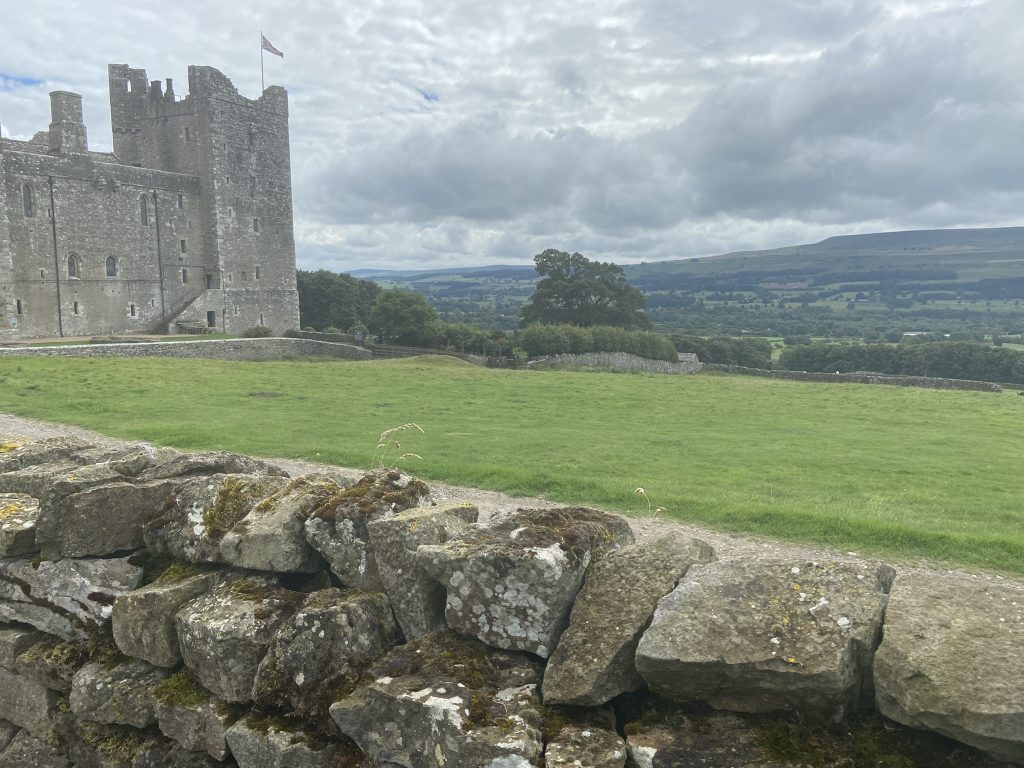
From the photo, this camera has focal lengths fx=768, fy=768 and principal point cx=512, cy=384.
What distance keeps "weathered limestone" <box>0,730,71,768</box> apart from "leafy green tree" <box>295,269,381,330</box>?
260 feet

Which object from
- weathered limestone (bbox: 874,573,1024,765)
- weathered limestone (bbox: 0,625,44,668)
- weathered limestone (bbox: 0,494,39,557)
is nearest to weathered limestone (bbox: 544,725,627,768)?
weathered limestone (bbox: 874,573,1024,765)

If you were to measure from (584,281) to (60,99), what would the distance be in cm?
5879

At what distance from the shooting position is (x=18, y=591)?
6.63 meters

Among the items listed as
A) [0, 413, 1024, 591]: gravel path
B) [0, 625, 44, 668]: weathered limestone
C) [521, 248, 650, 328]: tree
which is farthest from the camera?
[521, 248, 650, 328]: tree

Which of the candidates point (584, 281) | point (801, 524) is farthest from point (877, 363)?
point (801, 524)

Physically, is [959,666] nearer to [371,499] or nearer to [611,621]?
[611,621]

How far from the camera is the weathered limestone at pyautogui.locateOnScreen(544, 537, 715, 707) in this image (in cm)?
432

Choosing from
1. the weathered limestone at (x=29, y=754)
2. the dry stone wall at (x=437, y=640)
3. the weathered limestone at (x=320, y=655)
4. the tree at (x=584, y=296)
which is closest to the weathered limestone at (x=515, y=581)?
the dry stone wall at (x=437, y=640)

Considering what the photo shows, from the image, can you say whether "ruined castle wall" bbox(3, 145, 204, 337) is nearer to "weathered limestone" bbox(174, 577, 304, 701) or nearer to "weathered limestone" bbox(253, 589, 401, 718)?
"weathered limestone" bbox(174, 577, 304, 701)

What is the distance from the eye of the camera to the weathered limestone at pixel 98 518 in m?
6.43

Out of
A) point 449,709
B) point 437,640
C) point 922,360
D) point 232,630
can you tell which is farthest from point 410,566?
point 922,360

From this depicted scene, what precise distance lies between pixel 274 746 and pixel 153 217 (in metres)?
66.8

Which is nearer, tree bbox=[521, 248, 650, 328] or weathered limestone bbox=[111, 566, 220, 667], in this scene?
weathered limestone bbox=[111, 566, 220, 667]

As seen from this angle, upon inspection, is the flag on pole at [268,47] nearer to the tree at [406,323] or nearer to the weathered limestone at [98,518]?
the tree at [406,323]
